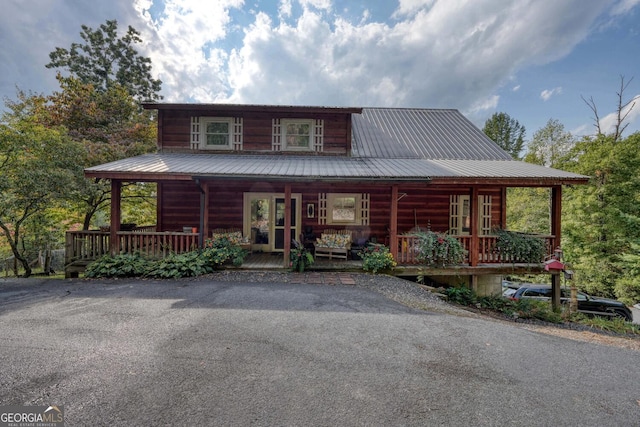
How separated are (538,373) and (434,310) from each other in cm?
201

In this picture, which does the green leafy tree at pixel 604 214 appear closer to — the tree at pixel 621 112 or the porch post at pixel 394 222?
the tree at pixel 621 112

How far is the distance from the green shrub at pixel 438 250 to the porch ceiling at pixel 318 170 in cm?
178

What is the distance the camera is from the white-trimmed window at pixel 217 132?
982 cm

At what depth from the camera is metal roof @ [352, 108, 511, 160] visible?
10242 millimetres

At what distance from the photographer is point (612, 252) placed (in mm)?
13758

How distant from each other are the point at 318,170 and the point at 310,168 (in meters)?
0.37

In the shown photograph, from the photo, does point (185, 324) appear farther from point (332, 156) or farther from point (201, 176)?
point (332, 156)

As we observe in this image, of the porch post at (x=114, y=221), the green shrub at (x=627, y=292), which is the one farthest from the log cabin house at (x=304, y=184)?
the green shrub at (x=627, y=292)

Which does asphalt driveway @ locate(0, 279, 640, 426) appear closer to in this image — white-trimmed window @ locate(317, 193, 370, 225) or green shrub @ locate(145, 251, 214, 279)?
green shrub @ locate(145, 251, 214, 279)

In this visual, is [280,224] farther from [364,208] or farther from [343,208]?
[364,208]

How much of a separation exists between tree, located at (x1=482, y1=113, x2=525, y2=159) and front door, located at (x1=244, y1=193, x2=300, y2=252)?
3064 centimetres

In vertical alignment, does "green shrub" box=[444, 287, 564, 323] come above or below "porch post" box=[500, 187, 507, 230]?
below

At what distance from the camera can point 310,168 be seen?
789 centimetres

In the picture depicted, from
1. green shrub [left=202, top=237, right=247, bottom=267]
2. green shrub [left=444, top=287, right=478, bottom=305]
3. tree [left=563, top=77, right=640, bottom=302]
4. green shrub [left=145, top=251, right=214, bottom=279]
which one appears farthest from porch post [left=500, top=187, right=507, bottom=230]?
green shrub [left=145, top=251, right=214, bottom=279]
